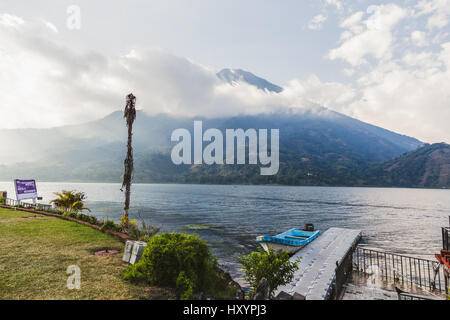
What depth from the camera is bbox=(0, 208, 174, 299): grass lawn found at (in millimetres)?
7141

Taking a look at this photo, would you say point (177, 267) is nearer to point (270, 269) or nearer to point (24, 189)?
point (270, 269)

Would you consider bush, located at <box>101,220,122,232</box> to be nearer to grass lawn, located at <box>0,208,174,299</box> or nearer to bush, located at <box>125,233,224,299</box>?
grass lawn, located at <box>0,208,174,299</box>

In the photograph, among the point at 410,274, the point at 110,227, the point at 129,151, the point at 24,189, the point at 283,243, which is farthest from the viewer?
the point at 24,189

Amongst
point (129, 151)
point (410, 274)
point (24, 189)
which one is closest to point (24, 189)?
point (24, 189)

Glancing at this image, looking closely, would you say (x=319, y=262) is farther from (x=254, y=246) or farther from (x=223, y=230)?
(x=223, y=230)

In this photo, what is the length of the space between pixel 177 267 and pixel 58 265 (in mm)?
5411

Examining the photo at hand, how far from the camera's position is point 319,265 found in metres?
16.7

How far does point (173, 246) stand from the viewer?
315 inches

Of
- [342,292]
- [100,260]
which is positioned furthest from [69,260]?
[342,292]

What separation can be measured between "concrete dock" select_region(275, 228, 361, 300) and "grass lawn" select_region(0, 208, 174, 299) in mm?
6756

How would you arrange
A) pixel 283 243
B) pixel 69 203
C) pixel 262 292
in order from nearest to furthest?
pixel 262 292, pixel 283 243, pixel 69 203

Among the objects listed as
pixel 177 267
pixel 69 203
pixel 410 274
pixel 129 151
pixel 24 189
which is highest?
pixel 129 151
